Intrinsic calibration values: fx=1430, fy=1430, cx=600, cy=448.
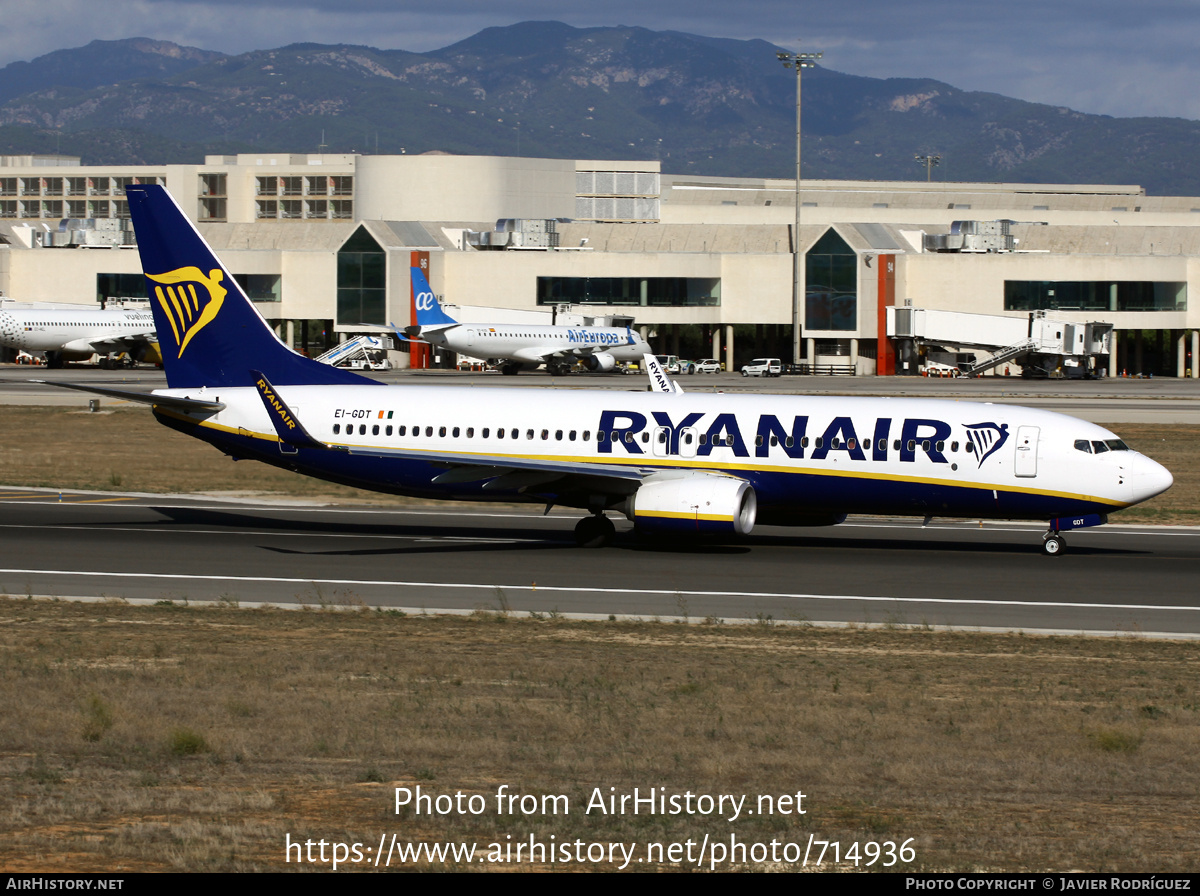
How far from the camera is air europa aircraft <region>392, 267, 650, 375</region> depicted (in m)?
115

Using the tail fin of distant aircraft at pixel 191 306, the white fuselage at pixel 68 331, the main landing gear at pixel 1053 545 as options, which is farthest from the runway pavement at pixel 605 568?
the white fuselage at pixel 68 331

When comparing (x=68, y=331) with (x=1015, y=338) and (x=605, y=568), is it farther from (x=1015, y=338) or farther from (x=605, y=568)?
(x=605, y=568)

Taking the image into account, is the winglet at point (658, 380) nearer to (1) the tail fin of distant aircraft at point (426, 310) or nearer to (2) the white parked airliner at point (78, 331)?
(1) the tail fin of distant aircraft at point (426, 310)

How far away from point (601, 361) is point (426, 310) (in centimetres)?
1498

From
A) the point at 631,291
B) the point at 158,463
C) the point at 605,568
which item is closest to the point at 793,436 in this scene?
the point at 605,568

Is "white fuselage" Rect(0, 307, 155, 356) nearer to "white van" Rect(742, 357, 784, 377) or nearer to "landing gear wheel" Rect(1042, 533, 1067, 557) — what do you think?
"white van" Rect(742, 357, 784, 377)

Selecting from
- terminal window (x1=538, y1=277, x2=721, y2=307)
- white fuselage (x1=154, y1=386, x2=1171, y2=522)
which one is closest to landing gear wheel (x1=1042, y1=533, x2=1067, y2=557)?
white fuselage (x1=154, y1=386, x2=1171, y2=522)

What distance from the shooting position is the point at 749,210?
565 feet

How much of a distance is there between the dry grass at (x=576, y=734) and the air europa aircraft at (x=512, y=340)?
9029 cm

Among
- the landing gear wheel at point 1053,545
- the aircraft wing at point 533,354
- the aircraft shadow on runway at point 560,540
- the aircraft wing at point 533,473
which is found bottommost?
the aircraft shadow on runway at point 560,540

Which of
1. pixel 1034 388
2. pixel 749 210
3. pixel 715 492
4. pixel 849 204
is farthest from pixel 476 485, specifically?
pixel 849 204

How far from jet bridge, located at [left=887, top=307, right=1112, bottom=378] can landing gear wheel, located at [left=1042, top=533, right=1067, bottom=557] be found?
284 ft

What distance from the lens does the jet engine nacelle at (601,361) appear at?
11831 cm

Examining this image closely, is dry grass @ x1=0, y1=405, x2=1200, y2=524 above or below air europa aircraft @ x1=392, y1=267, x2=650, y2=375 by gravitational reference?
below
